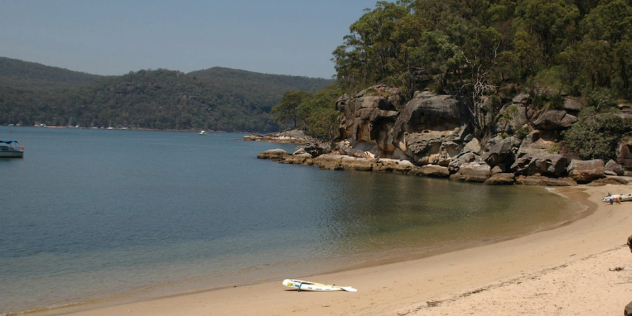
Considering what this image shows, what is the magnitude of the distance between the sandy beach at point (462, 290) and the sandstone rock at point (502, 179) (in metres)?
21.9

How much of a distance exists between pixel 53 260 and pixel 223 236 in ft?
20.4

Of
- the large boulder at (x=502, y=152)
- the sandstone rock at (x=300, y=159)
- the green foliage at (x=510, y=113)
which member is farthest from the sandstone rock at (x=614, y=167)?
the sandstone rock at (x=300, y=159)

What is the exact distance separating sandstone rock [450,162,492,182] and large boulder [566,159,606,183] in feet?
21.6

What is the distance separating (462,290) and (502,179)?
28944 millimetres

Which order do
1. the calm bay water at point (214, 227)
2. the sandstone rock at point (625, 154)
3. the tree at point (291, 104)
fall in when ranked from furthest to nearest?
the tree at point (291, 104), the sandstone rock at point (625, 154), the calm bay water at point (214, 227)

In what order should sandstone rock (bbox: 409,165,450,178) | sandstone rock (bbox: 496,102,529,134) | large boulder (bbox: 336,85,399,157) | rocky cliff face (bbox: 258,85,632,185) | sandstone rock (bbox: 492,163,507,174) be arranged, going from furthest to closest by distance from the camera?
large boulder (bbox: 336,85,399,157)
sandstone rock (bbox: 496,102,529,134)
sandstone rock (bbox: 409,165,450,178)
sandstone rock (bbox: 492,163,507,174)
rocky cliff face (bbox: 258,85,632,185)

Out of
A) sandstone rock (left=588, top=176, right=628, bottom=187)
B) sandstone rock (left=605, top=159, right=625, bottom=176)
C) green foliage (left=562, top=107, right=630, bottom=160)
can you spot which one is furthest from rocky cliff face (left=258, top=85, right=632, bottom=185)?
sandstone rock (left=605, top=159, right=625, bottom=176)

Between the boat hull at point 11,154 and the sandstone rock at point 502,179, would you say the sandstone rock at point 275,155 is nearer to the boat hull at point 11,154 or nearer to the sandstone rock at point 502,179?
the boat hull at point 11,154

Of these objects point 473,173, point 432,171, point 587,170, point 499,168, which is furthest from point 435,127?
point 587,170

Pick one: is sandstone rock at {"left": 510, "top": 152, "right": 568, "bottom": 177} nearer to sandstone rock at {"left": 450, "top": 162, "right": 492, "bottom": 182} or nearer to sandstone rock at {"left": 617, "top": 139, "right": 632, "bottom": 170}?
sandstone rock at {"left": 450, "top": 162, "right": 492, "bottom": 182}

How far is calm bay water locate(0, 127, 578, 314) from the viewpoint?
13.5 metres

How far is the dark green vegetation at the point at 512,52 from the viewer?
4181 centimetres

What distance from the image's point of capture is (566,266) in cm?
1214

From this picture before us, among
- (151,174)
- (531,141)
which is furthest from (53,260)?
(531,141)
